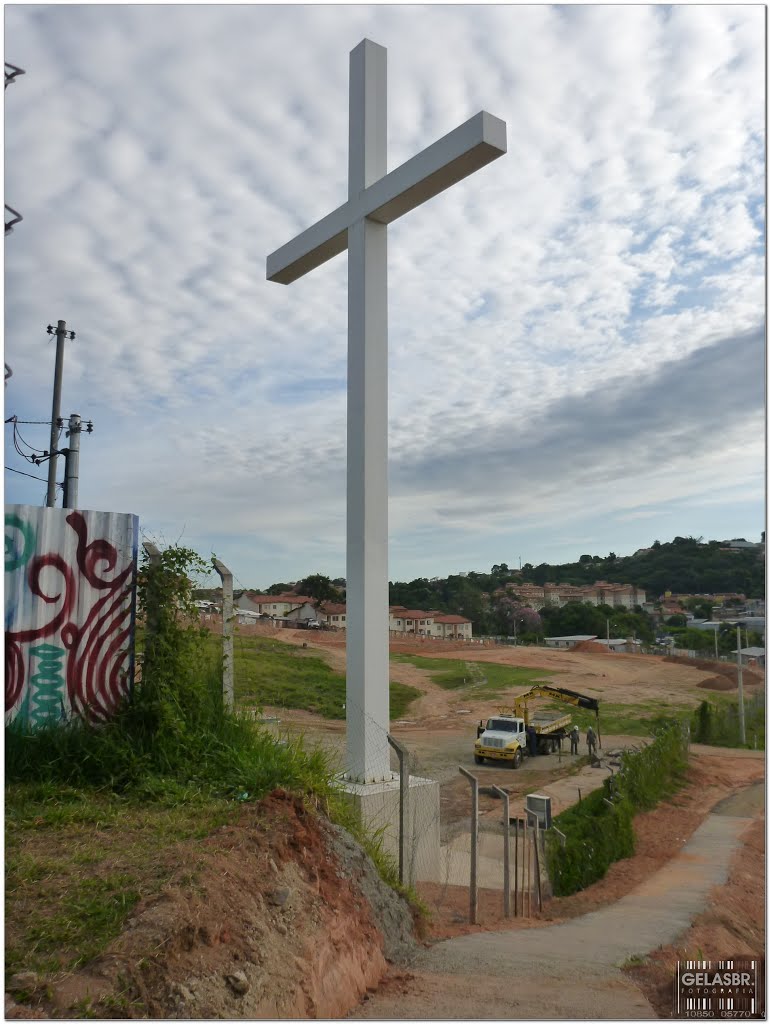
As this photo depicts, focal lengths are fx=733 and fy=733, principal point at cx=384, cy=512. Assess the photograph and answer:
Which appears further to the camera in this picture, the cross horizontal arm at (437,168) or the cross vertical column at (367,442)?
the cross vertical column at (367,442)

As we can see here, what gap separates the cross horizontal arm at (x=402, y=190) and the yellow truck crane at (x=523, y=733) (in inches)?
638

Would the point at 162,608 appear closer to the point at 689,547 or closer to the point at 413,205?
the point at 413,205

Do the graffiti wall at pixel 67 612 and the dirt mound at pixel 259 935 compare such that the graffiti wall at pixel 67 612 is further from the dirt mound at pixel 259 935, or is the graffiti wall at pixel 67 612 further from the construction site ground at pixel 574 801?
the dirt mound at pixel 259 935

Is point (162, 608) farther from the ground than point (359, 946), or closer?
farther from the ground

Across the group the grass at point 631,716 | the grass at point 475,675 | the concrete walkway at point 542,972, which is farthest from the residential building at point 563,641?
the concrete walkway at point 542,972

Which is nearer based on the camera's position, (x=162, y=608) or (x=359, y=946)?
(x=359, y=946)

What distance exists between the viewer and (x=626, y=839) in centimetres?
1253

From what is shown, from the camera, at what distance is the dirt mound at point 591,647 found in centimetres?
5676

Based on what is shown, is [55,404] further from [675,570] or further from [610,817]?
[675,570]

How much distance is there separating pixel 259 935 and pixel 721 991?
A: 7.82 feet

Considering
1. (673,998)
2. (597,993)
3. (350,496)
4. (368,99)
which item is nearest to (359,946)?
(597,993)

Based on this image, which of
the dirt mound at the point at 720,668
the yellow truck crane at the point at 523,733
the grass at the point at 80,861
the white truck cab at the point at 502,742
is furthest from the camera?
the dirt mound at the point at 720,668

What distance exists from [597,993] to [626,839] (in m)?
9.98

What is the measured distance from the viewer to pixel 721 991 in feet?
12.0
